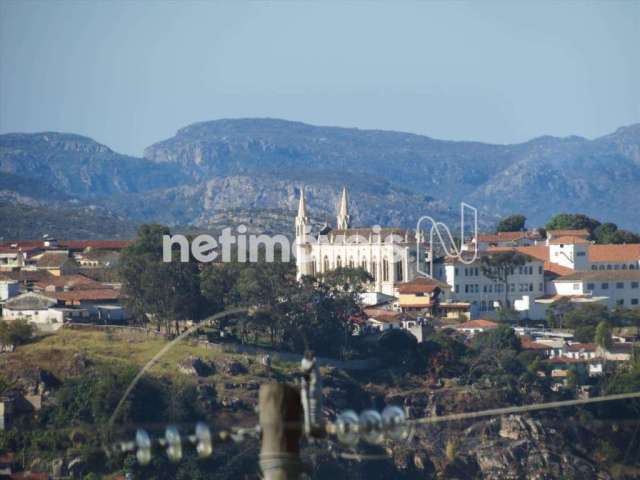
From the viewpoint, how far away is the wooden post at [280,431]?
10430mm

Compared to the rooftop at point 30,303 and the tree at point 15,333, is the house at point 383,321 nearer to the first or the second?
the rooftop at point 30,303

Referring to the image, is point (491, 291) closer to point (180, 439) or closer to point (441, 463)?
point (441, 463)

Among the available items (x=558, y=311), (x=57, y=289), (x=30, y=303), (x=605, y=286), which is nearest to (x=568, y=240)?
(x=605, y=286)

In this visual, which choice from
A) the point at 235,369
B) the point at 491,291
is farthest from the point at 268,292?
the point at 491,291

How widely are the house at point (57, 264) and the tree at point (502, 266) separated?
19890 mm

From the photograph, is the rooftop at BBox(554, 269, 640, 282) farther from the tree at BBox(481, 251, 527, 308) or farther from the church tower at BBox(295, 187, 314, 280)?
the church tower at BBox(295, 187, 314, 280)

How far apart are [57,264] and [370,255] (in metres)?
15.6

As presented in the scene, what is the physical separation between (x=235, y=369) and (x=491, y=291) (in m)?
25.4

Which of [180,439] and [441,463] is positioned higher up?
[180,439]

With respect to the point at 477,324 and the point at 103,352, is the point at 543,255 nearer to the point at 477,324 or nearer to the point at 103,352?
the point at 477,324

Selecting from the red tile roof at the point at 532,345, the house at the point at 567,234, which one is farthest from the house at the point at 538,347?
the house at the point at 567,234

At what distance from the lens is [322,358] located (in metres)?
66.1

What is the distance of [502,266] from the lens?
277ft

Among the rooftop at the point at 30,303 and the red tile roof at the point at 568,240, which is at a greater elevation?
the red tile roof at the point at 568,240
